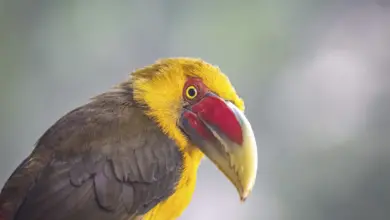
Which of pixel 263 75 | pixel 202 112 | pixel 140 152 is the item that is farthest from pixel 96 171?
pixel 263 75

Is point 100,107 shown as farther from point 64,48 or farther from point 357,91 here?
point 357,91

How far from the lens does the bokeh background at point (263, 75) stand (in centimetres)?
150

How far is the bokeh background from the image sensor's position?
4.91ft

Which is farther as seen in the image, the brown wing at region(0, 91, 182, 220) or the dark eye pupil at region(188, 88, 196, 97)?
the dark eye pupil at region(188, 88, 196, 97)

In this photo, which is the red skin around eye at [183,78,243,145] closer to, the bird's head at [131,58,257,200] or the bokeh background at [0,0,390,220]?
the bird's head at [131,58,257,200]

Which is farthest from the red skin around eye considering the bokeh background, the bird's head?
the bokeh background

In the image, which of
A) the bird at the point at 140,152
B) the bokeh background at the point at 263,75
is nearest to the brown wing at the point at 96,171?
the bird at the point at 140,152

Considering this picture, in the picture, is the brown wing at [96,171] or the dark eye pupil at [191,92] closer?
the brown wing at [96,171]

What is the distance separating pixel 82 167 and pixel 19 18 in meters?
0.77

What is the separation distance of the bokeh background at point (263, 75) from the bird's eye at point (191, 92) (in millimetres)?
454

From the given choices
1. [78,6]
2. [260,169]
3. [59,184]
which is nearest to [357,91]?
[260,169]

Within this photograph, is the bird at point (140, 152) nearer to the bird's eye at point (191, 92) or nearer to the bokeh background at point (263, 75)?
the bird's eye at point (191, 92)

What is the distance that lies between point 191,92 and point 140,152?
0.48 feet

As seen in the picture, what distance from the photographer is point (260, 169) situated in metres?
1.52
